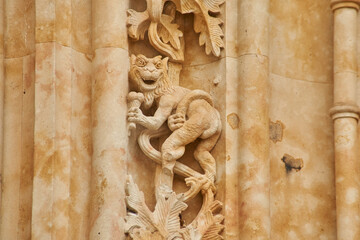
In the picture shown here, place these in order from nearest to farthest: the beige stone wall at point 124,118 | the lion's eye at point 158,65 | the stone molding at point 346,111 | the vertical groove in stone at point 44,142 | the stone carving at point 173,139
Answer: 1. the vertical groove in stone at point 44,142
2. the beige stone wall at point 124,118
3. the stone carving at point 173,139
4. the lion's eye at point 158,65
5. the stone molding at point 346,111

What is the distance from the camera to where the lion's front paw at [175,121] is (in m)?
10.0

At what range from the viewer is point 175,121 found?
10.0m

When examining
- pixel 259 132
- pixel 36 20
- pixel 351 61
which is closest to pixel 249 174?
pixel 259 132

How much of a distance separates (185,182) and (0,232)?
1.32 m

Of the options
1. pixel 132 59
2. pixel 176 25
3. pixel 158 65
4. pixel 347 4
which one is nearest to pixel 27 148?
pixel 132 59

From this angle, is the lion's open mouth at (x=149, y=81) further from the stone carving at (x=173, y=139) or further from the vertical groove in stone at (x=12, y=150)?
the vertical groove in stone at (x=12, y=150)

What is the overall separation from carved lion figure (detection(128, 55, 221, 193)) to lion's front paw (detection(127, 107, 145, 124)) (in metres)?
0.04

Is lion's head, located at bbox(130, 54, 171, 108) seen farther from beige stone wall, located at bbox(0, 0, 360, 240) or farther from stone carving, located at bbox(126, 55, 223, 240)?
beige stone wall, located at bbox(0, 0, 360, 240)

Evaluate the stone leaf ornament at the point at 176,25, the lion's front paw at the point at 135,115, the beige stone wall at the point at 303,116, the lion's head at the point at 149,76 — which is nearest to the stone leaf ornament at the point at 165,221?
the lion's front paw at the point at 135,115

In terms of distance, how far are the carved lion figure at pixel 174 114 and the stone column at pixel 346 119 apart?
888mm

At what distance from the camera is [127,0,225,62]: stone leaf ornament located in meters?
10.1

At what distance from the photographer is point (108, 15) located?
390 inches

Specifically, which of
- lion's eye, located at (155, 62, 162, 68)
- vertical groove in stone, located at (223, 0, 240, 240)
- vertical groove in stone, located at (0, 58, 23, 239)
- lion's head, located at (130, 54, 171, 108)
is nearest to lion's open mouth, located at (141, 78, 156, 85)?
lion's head, located at (130, 54, 171, 108)

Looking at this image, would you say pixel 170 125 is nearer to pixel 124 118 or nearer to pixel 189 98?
pixel 189 98
